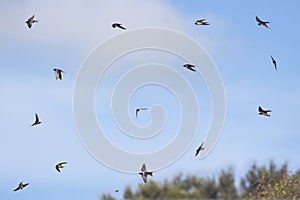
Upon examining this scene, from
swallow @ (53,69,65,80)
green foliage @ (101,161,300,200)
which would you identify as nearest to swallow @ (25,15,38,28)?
swallow @ (53,69,65,80)

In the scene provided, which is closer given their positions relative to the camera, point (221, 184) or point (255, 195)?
point (255, 195)

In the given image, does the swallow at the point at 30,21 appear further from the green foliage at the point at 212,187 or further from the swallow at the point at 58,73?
the green foliage at the point at 212,187

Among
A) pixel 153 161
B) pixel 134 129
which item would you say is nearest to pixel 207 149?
pixel 153 161

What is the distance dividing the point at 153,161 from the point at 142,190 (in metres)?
6.46

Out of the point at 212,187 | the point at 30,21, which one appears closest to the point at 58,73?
the point at 30,21

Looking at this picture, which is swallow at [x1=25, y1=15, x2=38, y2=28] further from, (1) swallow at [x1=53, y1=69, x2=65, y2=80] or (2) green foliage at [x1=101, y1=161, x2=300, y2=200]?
(2) green foliage at [x1=101, y1=161, x2=300, y2=200]

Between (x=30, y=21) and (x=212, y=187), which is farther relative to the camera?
(x=212, y=187)

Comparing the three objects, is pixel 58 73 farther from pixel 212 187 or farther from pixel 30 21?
pixel 212 187

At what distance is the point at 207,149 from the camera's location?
9031mm

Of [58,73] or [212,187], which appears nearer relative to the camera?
[58,73]

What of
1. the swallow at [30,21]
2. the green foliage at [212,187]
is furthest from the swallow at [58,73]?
the green foliage at [212,187]

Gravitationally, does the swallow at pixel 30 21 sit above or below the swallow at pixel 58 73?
above

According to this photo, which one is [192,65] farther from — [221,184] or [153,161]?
[221,184]

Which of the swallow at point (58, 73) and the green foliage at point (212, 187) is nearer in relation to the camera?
the swallow at point (58, 73)
